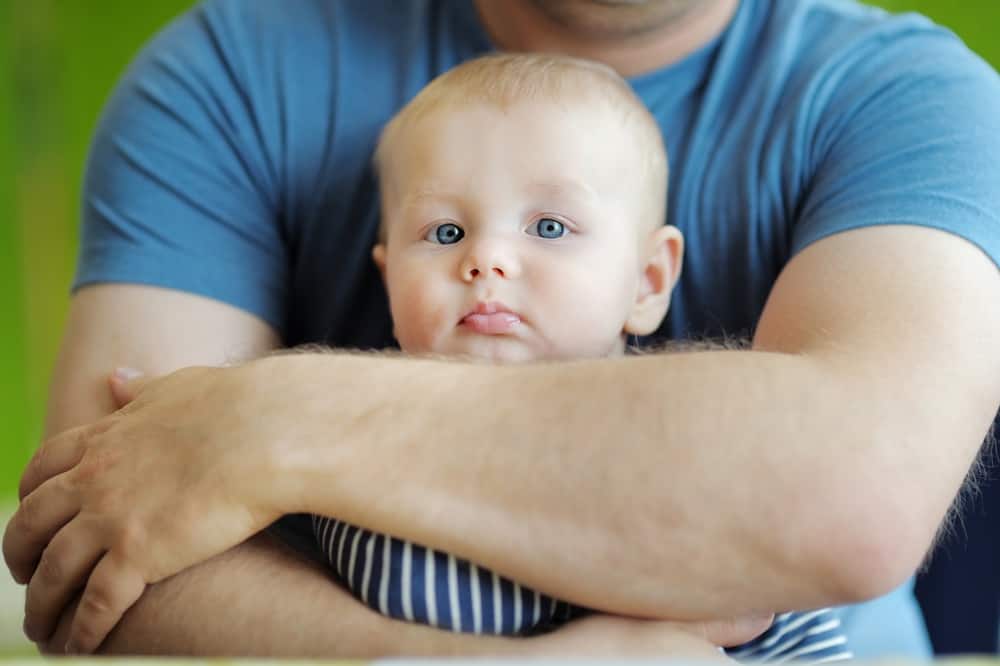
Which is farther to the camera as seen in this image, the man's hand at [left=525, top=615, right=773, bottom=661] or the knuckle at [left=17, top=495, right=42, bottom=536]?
the knuckle at [left=17, top=495, right=42, bottom=536]

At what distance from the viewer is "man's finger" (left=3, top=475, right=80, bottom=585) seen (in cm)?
94

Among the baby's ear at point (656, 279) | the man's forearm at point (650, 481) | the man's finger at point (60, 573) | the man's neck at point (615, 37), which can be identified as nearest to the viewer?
the man's forearm at point (650, 481)

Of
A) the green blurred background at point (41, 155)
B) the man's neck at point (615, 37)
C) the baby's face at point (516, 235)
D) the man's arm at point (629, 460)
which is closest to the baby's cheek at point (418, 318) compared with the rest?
the baby's face at point (516, 235)

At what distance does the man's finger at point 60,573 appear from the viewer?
911 mm

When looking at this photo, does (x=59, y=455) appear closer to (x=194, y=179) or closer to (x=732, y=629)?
(x=194, y=179)

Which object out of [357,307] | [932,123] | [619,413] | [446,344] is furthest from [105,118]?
[932,123]

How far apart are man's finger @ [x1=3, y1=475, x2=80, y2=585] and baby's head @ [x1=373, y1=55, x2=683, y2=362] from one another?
0.32 meters

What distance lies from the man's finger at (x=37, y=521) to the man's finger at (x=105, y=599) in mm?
68

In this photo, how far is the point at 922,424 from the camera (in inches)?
32.9

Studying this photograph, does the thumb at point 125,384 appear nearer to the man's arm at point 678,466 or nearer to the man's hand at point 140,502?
the man's hand at point 140,502

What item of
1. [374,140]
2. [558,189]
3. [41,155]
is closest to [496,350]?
[558,189]

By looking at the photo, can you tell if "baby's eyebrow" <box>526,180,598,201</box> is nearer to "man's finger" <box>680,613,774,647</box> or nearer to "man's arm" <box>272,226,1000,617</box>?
"man's arm" <box>272,226,1000,617</box>

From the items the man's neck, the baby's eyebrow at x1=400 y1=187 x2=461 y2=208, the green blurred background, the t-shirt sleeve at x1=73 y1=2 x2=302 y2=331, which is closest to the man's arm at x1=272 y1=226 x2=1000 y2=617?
the baby's eyebrow at x1=400 y1=187 x2=461 y2=208

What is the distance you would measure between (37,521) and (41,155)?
76.0 inches
